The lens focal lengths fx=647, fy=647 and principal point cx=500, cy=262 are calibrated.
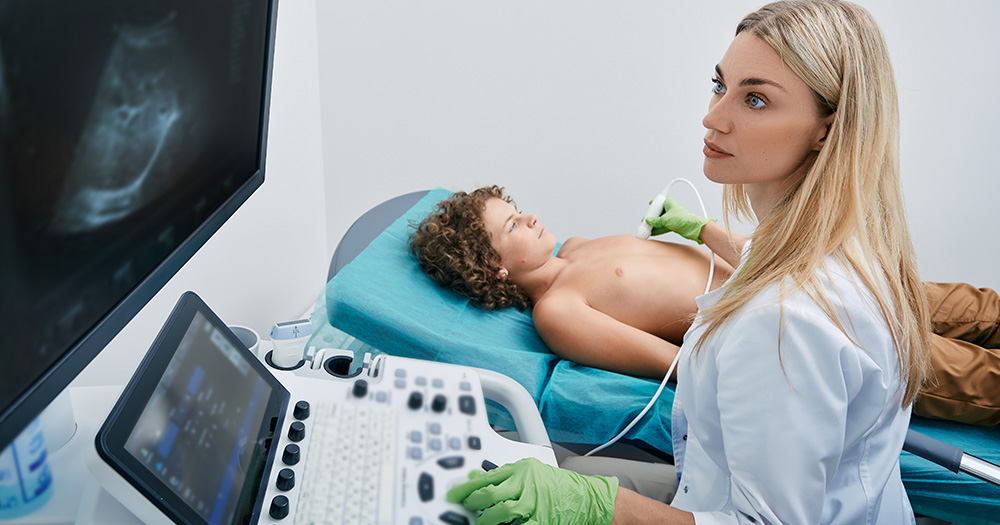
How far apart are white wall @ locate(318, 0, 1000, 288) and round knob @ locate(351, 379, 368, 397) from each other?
1.90 meters

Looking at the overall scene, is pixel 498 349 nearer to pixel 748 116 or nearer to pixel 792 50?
pixel 748 116

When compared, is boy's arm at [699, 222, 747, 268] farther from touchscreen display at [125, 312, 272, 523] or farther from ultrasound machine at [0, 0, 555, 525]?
touchscreen display at [125, 312, 272, 523]

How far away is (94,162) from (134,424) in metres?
0.26

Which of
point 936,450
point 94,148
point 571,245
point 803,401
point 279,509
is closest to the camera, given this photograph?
point 94,148

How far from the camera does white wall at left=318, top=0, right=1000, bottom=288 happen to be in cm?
259

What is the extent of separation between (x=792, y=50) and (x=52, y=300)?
99cm

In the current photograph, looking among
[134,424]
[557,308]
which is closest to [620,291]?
[557,308]

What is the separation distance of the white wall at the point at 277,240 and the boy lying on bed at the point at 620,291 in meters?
0.50

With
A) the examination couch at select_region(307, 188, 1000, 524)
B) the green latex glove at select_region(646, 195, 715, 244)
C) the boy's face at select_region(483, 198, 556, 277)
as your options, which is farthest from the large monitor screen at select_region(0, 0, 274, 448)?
the green latex glove at select_region(646, 195, 715, 244)

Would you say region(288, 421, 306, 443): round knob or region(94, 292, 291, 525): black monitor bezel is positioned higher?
region(94, 292, 291, 525): black monitor bezel

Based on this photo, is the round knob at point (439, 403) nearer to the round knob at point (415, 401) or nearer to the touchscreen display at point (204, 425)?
the round knob at point (415, 401)

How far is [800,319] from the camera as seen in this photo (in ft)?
2.83

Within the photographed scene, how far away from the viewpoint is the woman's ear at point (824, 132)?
39.3 inches

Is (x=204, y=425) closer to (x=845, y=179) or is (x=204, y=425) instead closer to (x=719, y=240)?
(x=845, y=179)
